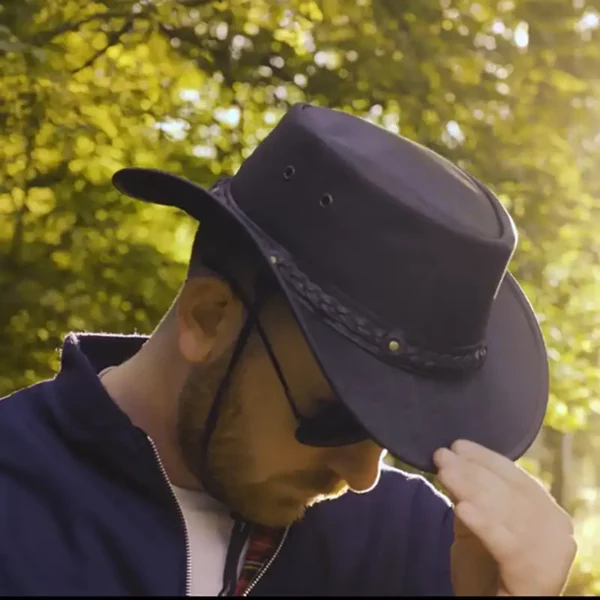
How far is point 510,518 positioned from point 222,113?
2241mm

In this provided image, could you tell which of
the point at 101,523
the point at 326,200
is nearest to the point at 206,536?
the point at 101,523

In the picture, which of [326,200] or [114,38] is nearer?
[326,200]

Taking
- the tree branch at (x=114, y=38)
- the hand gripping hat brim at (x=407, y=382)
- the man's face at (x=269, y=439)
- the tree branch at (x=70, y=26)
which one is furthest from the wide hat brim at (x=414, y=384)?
the tree branch at (x=114, y=38)

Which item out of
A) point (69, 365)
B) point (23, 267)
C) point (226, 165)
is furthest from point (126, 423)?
point (226, 165)

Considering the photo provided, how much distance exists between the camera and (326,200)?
1.21 metres

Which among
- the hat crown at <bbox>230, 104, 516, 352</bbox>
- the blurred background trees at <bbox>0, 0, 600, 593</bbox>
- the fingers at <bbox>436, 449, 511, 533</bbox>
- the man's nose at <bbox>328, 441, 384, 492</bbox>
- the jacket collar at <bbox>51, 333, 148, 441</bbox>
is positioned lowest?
the blurred background trees at <bbox>0, 0, 600, 593</bbox>

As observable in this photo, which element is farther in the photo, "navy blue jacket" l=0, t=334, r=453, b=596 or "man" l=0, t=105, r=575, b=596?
"navy blue jacket" l=0, t=334, r=453, b=596

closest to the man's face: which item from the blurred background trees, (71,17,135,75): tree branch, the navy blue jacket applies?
the navy blue jacket

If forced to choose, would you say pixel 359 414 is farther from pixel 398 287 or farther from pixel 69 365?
pixel 69 365

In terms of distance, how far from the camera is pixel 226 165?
3.03 meters

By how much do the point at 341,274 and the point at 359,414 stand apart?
0.20 m

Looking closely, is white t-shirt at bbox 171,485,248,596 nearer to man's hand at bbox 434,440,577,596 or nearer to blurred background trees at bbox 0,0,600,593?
man's hand at bbox 434,440,577,596

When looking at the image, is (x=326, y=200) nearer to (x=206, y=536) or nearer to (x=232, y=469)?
(x=232, y=469)

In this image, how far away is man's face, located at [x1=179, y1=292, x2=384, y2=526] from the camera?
1.32 m
